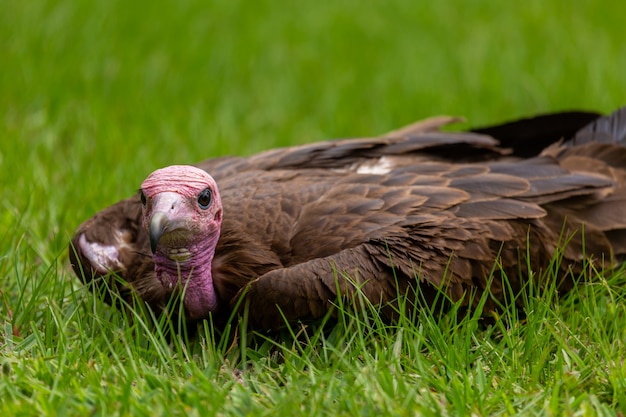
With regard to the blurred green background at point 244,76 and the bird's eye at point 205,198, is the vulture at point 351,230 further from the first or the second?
the blurred green background at point 244,76

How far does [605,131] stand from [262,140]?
2.67m

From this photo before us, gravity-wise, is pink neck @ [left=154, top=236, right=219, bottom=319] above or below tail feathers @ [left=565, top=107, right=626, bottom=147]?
below

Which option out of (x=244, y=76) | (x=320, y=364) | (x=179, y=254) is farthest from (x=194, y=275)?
(x=244, y=76)

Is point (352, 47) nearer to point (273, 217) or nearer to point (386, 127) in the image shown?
point (386, 127)

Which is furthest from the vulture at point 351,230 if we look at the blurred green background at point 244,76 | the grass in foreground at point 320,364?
the blurred green background at point 244,76

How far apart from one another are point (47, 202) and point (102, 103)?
2038 millimetres

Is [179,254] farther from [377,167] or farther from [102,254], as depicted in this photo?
[377,167]

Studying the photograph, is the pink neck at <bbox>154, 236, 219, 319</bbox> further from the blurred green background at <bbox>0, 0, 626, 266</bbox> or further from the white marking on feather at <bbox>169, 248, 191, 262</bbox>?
the blurred green background at <bbox>0, 0, 626, 266</bbox>

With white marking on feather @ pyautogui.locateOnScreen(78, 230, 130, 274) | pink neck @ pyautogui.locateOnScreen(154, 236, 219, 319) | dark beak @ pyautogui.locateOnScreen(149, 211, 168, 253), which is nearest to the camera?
dark beak @ pyautogui.locateOnScreen(149, 211, 168, 253)

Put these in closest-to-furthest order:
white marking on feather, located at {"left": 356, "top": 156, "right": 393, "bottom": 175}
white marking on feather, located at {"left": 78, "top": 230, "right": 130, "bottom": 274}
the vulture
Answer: the vulture < white marking on feather, located at {"left": 78, "top": 230, "right": 130, "bottom": 274} < white marking on feather, located at {"left": 356, "top": 156, "right": 393, "bottom": 175}

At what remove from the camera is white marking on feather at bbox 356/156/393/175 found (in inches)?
211

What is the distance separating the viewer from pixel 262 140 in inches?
297

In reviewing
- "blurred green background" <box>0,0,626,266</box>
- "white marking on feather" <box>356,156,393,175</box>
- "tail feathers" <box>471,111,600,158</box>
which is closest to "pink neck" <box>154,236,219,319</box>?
"white marking on feather" <box>356,156,393,175</box>

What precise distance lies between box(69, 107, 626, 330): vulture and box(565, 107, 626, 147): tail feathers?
0.76ft
